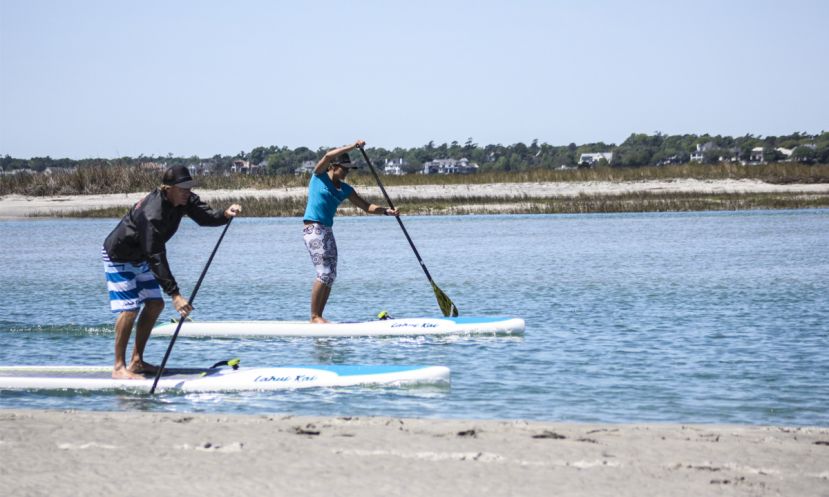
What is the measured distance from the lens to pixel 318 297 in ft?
47.9

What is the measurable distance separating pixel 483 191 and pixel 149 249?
5443 centimetres

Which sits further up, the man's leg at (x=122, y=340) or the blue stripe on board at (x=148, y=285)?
the blue stripe on board at (x=148, y=285)

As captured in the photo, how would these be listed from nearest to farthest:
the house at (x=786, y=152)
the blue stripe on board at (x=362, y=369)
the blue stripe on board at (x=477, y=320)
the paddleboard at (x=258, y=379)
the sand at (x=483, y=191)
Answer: the paddleboard at (x=258, y=379) < the blue stripe on board at (x=362, y=369) < the blue stripe on board at (x=477, y=320) < the sand at (x=483, y=191) < the house at (x=786, y=152)

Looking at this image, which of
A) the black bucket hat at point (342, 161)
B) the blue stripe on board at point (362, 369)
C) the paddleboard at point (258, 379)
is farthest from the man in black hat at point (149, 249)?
the black bucket hat at point (342, 161)

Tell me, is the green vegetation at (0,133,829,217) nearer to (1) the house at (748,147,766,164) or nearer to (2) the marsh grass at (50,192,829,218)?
(2) the marsh grass at (50,192,829,218)

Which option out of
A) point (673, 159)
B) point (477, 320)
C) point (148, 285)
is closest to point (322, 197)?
point (477, 320)

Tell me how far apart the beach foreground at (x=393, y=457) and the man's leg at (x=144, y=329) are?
1332mm

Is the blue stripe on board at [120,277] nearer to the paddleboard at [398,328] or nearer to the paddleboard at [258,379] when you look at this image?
the paddleboard at [258,379]

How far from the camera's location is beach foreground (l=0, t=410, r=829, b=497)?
6.96 metres

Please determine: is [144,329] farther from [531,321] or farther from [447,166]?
[447,166]

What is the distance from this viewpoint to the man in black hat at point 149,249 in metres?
10.0

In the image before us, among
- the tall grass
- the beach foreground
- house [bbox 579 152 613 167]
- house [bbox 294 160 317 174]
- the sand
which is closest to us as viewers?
the beach foreground

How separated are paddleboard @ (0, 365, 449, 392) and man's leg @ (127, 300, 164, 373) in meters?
0.18

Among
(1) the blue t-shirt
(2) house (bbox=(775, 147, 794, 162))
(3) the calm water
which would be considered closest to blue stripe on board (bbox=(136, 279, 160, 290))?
(3) the calm water
